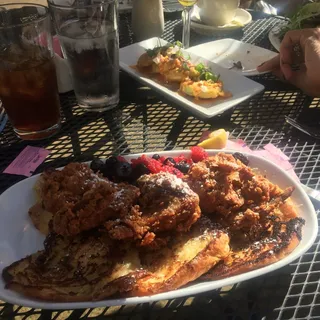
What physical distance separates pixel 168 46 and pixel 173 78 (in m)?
0.35

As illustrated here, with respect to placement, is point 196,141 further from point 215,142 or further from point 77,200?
point 77,200

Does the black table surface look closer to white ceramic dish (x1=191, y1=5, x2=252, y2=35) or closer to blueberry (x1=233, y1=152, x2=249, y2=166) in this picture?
blueberry (x1=233, y1=152, x2=249, y2=166)

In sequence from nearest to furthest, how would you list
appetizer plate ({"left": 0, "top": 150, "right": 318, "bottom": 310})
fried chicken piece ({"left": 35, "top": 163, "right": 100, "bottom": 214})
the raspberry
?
appetizer plate ({"left": 0, "top": 150, "right": 318, "bottom": 310}) < fried chicken piece ({"left": 35, "top": 163, "right": 100, "bottom": 214}) < the raspberry

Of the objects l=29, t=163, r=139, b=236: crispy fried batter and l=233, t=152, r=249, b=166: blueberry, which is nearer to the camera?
l=29, t=163, r=139, b=236: crispy fried batter

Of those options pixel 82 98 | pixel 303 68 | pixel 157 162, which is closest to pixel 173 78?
pixel 82 98

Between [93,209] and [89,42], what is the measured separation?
94 cm

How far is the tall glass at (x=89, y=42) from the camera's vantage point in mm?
1720

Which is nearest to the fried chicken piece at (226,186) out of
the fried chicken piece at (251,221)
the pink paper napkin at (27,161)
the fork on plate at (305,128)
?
the fried chicken piece at (251,221)

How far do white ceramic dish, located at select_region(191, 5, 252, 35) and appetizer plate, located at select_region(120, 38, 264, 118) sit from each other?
Result: 589 millimetres

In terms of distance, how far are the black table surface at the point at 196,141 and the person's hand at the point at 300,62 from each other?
0.20ft

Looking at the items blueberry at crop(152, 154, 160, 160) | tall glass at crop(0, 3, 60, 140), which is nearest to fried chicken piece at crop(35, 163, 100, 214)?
blueberry at crop(152, 154, 160, 160)

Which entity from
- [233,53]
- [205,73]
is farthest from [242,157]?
[233,53]

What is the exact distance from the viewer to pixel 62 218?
113cm

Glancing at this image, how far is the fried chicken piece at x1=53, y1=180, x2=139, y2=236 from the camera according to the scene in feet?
3.69
